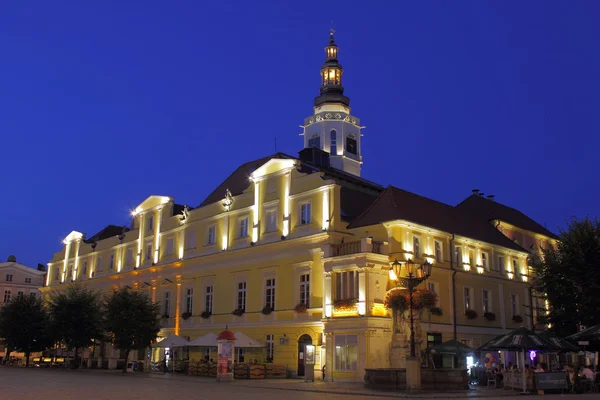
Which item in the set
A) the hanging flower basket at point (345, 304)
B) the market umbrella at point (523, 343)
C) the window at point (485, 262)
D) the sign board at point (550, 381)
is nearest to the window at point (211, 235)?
the hanging flower basket at point (345, 304)

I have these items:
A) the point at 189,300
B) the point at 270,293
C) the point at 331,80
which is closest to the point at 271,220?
the point at 270,293

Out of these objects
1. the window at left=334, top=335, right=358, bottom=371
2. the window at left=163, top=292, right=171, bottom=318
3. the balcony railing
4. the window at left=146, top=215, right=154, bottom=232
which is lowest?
the window at left=334, top=335, right=358, bottom=371

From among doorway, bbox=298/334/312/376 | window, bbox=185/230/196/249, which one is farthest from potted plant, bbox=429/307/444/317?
window, bbox=185/230/196/249

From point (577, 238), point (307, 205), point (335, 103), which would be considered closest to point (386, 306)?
point (307, 205)

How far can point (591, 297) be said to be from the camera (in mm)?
33000

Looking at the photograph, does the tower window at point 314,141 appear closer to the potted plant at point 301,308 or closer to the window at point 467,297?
the window at point 467,297

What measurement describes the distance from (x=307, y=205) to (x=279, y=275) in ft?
15.3

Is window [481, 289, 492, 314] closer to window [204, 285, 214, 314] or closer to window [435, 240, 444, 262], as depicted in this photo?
window [435, 240, 444, 262]

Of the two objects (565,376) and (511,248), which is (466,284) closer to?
(511,248)

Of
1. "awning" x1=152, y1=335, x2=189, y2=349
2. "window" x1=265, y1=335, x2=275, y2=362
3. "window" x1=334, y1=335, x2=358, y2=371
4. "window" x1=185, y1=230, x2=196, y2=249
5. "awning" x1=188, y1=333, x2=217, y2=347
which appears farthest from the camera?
"window" x1=185, y1=230, x2=196, y2=249

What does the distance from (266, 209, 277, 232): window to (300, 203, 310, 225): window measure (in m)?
2.48

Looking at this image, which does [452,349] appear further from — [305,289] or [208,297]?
[208,297]

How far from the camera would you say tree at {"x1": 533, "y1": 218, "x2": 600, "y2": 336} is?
109 feet

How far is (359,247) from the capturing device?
111 feet
